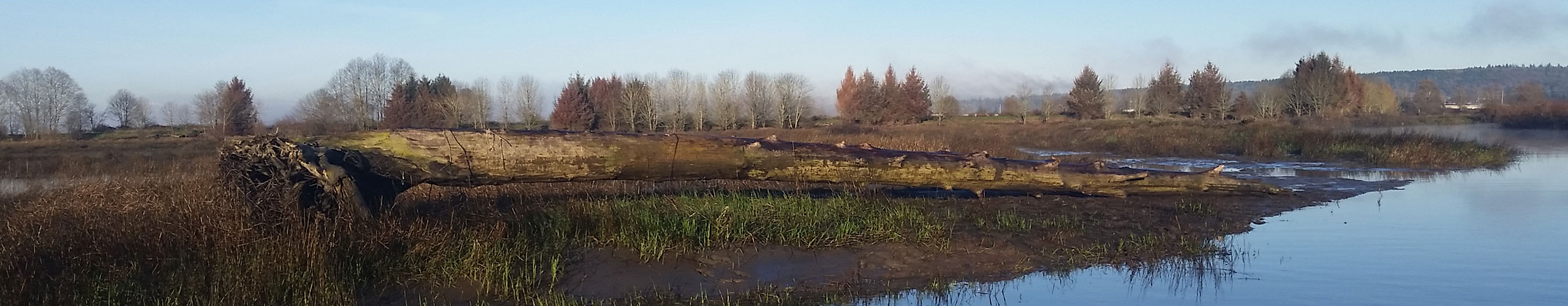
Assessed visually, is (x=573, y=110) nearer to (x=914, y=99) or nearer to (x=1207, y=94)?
(x=914, y=99)

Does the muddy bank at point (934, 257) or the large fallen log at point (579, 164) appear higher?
the large fallen log at point (579, 164)

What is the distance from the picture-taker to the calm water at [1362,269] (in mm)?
5816

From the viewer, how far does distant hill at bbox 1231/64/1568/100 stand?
5935 inches

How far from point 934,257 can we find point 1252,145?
18897mm

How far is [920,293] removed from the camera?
614 cm

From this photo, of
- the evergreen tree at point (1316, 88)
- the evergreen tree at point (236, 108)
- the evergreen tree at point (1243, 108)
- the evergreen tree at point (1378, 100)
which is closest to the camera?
→ the evergreen tree at point (236, 108)

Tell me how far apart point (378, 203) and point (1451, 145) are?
21.9 m

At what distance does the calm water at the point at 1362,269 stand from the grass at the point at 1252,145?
6.56 meters

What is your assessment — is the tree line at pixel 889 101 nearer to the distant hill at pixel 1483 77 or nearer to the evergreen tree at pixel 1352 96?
the evergreen tree at pixel 1352 96

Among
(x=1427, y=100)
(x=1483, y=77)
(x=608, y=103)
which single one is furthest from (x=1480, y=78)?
(x=608, y=103)

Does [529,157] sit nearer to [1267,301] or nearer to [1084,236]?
[1084,236]

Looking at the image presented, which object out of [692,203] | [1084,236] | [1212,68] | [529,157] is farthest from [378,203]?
[1212,68]

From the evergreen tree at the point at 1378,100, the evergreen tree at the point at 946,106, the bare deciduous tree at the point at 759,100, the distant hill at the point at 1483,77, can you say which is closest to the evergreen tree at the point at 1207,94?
the evergreen tree at the point at 1378,100

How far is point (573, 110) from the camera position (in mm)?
51531
